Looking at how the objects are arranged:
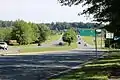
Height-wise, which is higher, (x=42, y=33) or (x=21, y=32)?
(x=21, y=32)

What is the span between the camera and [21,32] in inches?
4823

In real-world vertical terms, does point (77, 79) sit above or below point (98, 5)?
below

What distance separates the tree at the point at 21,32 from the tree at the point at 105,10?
98482 mm

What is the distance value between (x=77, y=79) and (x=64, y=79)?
70cm

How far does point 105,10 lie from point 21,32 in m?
101

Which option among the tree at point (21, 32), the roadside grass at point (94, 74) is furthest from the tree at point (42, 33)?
the roadside grass at point (94, 74)

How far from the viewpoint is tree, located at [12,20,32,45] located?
123 metres

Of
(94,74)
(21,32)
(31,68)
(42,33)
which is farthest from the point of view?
(42,33)

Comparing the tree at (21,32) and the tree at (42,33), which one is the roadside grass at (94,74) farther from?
the tree at (42,33)

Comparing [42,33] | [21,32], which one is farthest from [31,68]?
[42,33]

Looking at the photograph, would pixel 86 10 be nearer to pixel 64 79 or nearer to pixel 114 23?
pixel 114 23

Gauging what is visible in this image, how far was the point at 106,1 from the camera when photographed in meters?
21.3

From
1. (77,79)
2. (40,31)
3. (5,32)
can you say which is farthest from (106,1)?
(40,31)

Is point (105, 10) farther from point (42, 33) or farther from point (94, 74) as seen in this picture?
point (42, 33)
